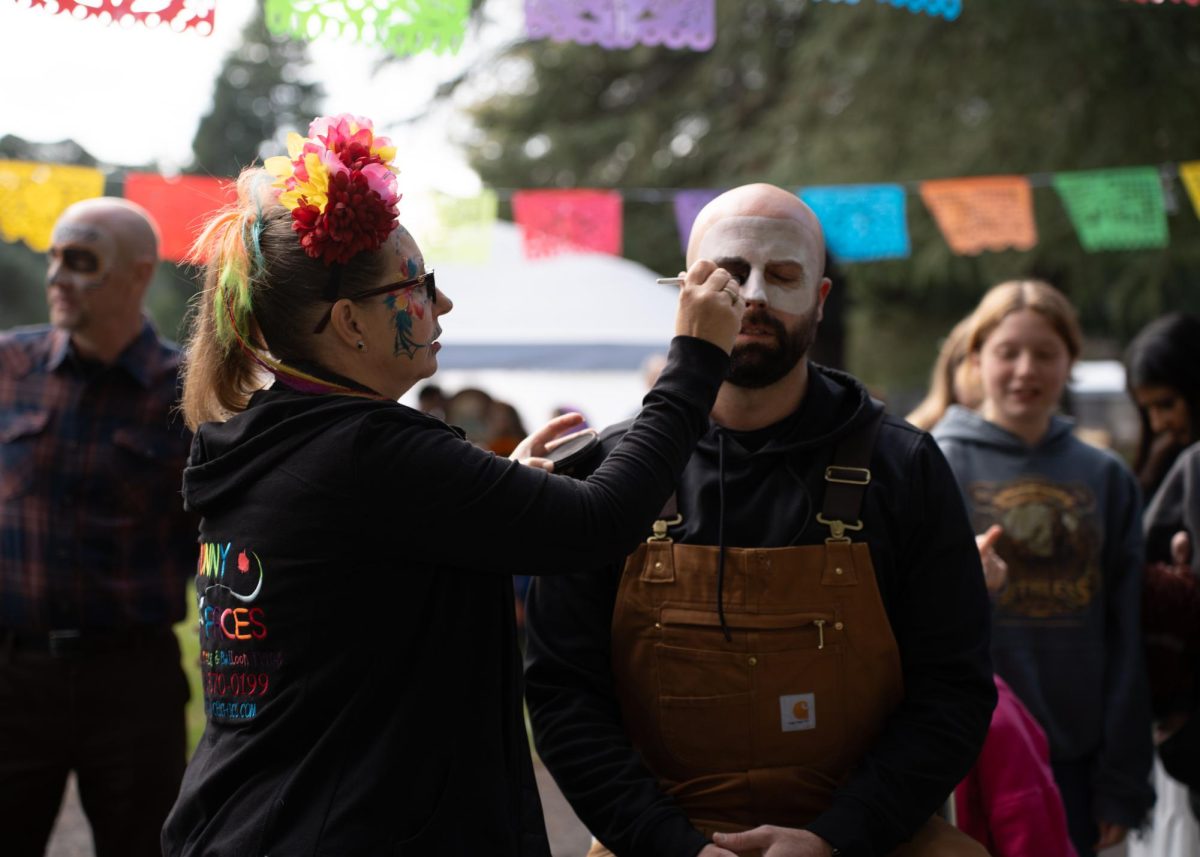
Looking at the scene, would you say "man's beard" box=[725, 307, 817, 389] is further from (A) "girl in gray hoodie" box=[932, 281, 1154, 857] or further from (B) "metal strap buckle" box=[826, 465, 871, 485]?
(A) "girl in gray hoodie" box=[932, 281, 1154, 857]

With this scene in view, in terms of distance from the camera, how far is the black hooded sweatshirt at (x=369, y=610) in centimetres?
171

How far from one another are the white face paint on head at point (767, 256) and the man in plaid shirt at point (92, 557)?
169cm

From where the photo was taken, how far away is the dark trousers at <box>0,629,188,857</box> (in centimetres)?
314

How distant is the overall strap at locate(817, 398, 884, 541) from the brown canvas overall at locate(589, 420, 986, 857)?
12 mm

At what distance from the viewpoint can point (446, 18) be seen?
355cm

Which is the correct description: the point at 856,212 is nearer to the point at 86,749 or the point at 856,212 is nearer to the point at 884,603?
the point at 86,749

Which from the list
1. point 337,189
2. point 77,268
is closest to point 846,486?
point 337,189

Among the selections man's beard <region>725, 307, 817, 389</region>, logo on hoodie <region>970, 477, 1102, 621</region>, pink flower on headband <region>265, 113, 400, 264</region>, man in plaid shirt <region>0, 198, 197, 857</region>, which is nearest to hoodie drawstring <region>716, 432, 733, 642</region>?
man's beard <region>725, 307, 817, 389</region>

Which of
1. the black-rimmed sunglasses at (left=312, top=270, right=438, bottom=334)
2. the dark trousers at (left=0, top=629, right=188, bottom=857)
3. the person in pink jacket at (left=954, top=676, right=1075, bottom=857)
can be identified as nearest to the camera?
the black-rimmed sunglasses at (left=312, top=270, right=438, bottom=334)

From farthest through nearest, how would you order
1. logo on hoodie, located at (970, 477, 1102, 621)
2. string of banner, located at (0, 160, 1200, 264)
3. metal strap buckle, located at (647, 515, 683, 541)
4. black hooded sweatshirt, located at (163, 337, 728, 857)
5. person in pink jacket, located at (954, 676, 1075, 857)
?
→ string of banner, located at (0, 160, 1200, 264) → logo on hoodie, located at (970, 477, 1102, 621) → person in pink jacket, located at (954, 676, 1075, 857) → metal strap buckle, located at (647, 515, 683, 541) → black hooded sweatshirt, located at (163, 337, 728, 857)

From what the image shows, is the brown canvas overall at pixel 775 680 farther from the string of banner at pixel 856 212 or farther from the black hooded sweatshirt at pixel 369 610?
the string of banner at pixel 856 212

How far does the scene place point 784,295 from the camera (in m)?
2.34

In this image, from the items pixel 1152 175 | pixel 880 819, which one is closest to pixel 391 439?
pixel 880 819

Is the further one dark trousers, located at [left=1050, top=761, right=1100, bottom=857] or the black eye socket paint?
the black eye socket paint
